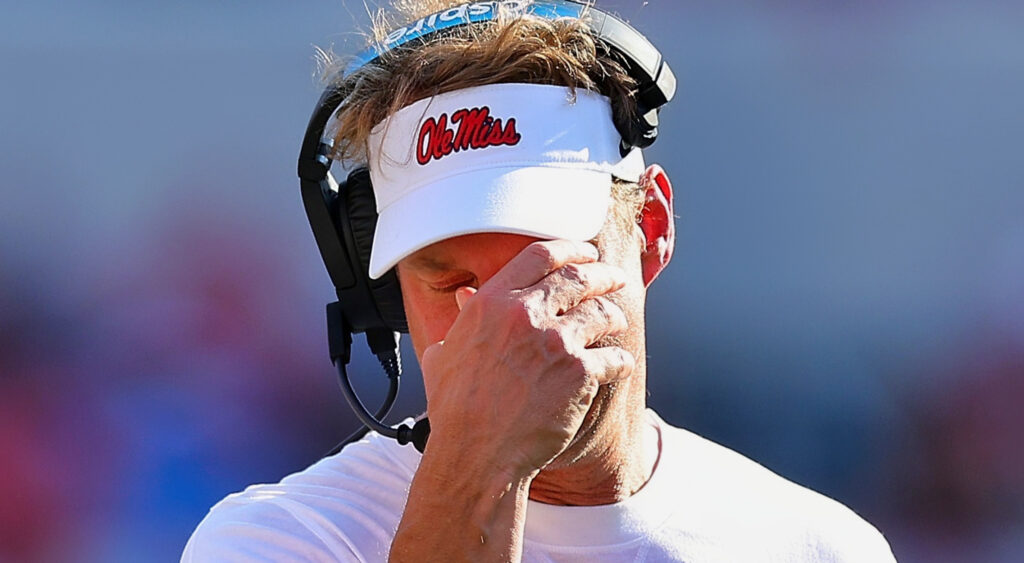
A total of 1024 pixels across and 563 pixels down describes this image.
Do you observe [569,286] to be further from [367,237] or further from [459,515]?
[367,237]

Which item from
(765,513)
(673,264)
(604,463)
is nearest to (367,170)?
(604,463)

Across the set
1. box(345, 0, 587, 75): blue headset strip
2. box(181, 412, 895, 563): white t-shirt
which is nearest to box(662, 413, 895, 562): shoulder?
box(181, 412, 895, 563): white t-shirt

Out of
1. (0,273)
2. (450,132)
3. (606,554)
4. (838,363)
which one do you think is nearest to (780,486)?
(606,554)

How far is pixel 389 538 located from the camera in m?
1.21

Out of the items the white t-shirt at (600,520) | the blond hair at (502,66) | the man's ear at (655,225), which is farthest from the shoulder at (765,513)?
the blond hair at (502,66)

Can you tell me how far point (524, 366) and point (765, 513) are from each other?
1.68 feet

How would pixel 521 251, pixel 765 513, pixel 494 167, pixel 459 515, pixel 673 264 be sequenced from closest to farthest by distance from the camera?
1. pixel 459 515
2. pixel 521 251
3. pixel 494 167
4. pixel 765 513
5. pixel 673 264

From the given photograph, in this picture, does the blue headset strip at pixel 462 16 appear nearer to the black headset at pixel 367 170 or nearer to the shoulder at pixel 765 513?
the black headset at pixel 367 170

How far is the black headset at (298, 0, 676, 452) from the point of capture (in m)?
1.29

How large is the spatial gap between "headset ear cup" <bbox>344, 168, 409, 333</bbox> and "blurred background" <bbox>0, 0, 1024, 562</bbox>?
1.67m

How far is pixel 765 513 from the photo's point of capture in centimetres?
132

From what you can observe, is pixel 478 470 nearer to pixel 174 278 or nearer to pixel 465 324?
pixel 465 324

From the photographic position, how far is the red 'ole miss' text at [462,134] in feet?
4.00

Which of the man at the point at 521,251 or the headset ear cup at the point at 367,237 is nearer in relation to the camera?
the man at the point at 521,251
